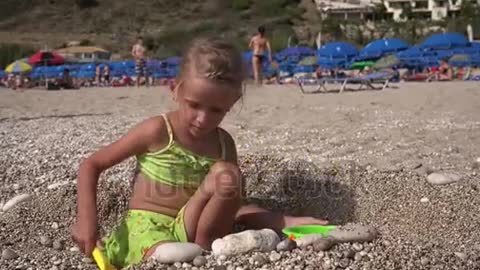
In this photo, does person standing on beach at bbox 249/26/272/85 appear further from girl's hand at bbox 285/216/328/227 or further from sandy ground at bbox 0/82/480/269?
girl's hand at bbox 285/216/328/227

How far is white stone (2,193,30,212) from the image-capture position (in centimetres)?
305

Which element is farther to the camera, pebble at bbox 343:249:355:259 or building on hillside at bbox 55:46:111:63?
building on hillside at bbox 55:46:111:63

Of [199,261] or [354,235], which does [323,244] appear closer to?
[354,235]

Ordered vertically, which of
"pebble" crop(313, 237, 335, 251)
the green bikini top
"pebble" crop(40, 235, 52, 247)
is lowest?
"pebble" crop(40, 235, 52, 247)

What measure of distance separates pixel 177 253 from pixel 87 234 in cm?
41

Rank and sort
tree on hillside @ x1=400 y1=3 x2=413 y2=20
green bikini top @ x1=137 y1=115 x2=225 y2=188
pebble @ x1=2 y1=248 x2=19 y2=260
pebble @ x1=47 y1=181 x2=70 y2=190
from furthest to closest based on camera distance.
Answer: tree on hillside @ x1=400 y1=3 x2=413 y2=20 → pebble @ x1=47 y1=181 x2=70 y2=190 → green bikini top @ x1=137 y1=115 x2=225 y2=188 → pebble @ x1=2 y1=248 x2=19 y2=260

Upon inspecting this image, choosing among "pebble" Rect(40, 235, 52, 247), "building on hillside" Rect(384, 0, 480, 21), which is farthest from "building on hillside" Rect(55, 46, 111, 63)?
"building on hillside" Rect(384, 0, 480, 21)

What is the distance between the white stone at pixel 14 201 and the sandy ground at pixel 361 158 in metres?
0.07

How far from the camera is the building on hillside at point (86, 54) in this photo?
1224 inches

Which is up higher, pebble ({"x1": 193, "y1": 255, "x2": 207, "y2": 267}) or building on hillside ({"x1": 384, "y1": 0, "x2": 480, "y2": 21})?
pebble ({"x1": 193, "y1": 255, "x2": 207, "y2": 267})

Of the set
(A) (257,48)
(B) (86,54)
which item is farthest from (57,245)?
(B) (86,54)

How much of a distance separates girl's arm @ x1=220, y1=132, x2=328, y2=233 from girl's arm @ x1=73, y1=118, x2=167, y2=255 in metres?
0.29

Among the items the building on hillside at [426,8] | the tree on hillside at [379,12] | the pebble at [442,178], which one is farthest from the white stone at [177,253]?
the building on hillside at [426,8]

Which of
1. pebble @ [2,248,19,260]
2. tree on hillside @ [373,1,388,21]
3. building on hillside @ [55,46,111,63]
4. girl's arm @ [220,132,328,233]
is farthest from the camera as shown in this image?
tree on hillside @ [373,1,388,21]
